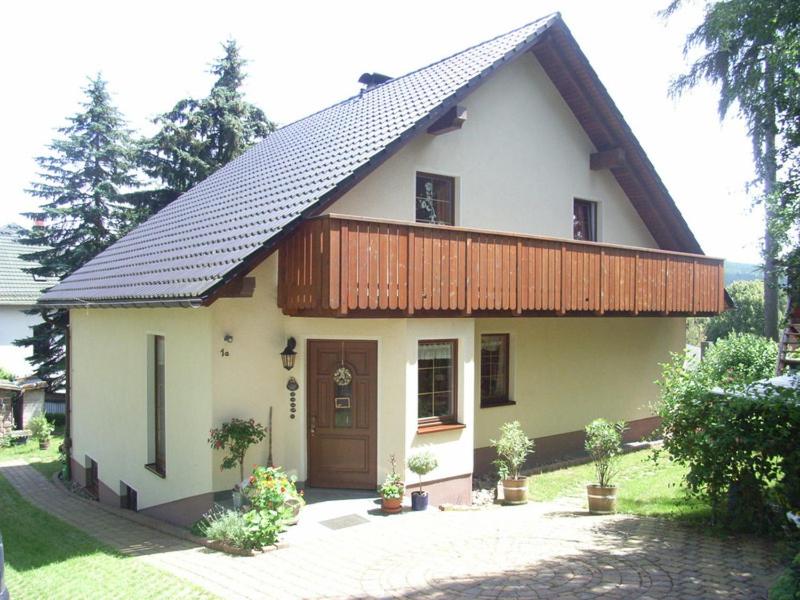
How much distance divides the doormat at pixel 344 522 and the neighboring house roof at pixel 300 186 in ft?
11.9

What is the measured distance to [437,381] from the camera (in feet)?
37.1

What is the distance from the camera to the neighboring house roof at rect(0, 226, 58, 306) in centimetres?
→ 2895

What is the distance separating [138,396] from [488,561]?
8.25 meters

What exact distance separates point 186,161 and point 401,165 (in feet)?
46.5

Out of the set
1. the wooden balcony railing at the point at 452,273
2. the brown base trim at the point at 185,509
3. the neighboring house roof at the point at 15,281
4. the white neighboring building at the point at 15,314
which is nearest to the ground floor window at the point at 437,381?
the wooden balcony railing at the point at 452,273

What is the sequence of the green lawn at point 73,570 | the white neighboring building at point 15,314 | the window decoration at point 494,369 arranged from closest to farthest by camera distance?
the green lawn at point 73,570 < the window decoration at point 494,369 < the white neighboring building at point 15,314

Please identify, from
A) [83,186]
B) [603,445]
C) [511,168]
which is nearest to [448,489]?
[603,445]

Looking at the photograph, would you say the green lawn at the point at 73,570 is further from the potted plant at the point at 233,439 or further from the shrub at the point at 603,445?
the shrub at the point at 603,445

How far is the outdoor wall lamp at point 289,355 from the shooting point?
10.6 metres

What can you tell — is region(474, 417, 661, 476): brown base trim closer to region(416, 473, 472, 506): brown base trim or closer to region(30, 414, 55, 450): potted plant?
region(416, 473, 472, 506): brown base trim

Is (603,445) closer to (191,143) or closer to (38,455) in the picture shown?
(191,143)

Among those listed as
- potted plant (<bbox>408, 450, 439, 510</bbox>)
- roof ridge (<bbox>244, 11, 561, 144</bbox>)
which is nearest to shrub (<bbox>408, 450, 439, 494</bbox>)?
potted plant (<bbox>408, 450, 439, 510</bbox>)

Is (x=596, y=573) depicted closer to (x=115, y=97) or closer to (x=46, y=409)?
(x=115, y=97)

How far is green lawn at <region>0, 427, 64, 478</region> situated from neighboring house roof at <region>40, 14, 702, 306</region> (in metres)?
6.08
